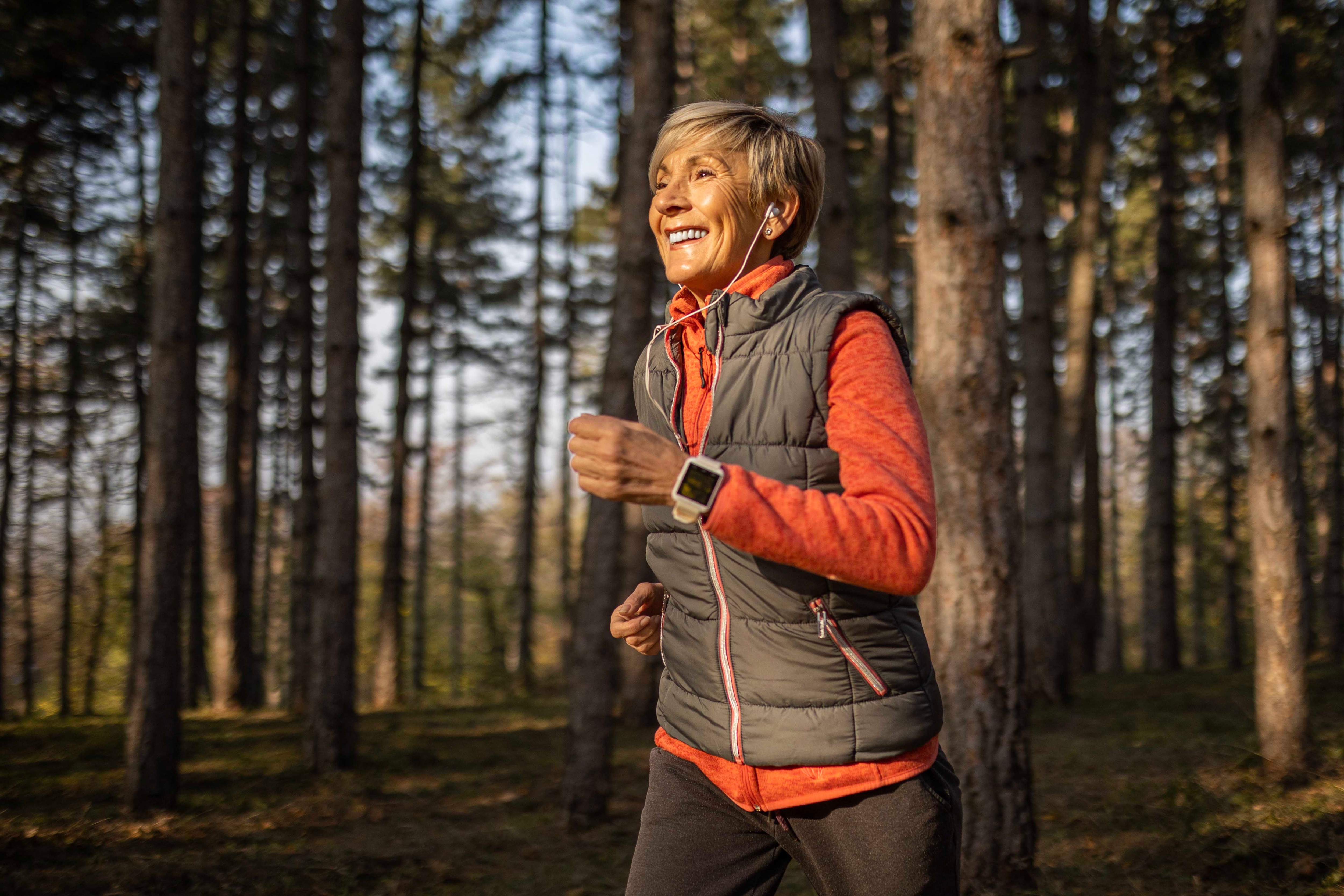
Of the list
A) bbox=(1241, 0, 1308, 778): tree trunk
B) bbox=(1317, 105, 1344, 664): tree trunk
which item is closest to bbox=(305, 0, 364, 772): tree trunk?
bbox=(1241, 0, 1308, 778): tree trunk

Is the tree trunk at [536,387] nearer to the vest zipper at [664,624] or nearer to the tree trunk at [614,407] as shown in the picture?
the tree trunk at [614,407]

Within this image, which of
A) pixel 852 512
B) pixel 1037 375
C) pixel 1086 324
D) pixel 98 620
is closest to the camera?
pixel 852 512

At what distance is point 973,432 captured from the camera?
477 centimetres

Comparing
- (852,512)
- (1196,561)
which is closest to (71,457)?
(852,512)

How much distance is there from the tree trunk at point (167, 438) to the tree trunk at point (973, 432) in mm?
6036

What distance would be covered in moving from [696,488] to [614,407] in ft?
20.6

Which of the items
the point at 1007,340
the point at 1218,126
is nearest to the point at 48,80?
the point at 1007,340

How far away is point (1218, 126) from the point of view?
667 inches

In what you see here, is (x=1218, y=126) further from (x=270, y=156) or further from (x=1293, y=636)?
(x=270, y=156)

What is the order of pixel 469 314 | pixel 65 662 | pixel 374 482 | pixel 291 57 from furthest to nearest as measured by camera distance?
pixel 469 314
pixel 374 482
pixel 65 662
pixel 291 57

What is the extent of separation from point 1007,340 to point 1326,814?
3.56m

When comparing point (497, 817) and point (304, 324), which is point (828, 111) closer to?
point (497, 817)

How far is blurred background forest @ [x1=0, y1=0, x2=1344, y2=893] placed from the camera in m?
7.40

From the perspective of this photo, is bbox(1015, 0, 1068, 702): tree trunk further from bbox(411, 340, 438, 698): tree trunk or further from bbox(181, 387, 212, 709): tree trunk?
bbox(411, 340, 438, 698): tree trunk
